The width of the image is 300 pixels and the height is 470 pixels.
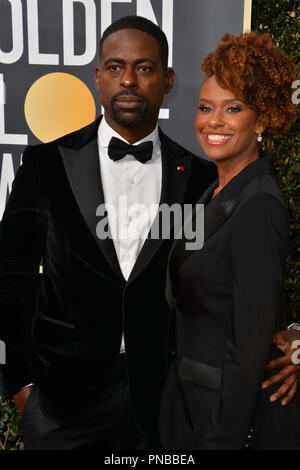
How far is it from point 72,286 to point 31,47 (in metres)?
1.43

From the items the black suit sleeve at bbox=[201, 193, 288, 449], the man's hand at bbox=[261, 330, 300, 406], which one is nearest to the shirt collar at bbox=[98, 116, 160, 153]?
the black suit sleeve at bbox=[201, 193, 288, 449]

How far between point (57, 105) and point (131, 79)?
766mm

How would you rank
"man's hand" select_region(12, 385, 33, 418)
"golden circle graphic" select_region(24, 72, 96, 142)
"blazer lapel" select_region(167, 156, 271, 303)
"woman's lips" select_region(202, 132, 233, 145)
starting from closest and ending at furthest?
1. "blazer lapel" select_region(167, 156, 271, 303)
2. "woman's lips" select_region(202, 132, 233, 145)
3. "man's hand" select_region(12, 385, 33, 418)
4. "golden circle graphic" select_region(24, 72, 96, 142)

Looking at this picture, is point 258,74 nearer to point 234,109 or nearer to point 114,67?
point 234,109

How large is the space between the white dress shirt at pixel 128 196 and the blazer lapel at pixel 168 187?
5 centimetres

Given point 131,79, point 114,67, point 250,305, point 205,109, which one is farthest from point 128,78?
point 250,305

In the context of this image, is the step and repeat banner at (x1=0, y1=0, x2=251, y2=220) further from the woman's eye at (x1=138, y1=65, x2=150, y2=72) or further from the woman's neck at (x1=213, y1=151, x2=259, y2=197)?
the woman's neck at (x1=213, y1=151, x2=259, y2=197)

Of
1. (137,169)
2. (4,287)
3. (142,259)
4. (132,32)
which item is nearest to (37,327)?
(4,287)

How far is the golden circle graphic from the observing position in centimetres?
267

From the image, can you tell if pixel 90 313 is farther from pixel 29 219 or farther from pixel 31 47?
pixel 31 47

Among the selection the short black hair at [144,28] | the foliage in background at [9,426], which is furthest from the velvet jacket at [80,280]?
the foliage in background at [9,426]

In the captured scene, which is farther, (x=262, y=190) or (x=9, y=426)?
Answer: (x=9, y=426)

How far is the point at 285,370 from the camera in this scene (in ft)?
6.26

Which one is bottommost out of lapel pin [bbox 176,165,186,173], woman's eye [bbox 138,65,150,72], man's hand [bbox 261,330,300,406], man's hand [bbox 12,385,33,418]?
man's hand [bbox 12,385,33,418]
